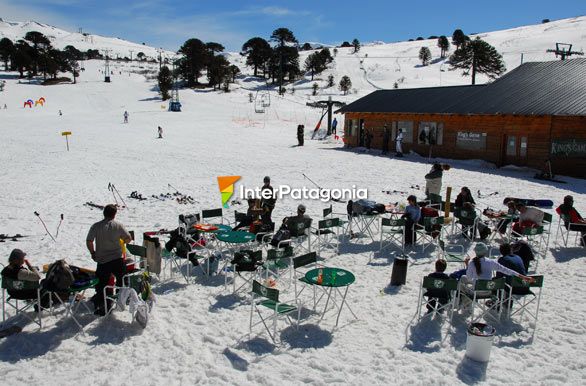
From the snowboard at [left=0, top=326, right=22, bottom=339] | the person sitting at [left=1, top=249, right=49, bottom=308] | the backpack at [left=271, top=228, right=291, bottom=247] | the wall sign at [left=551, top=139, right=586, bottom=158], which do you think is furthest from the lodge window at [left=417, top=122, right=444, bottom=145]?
the snowboard at [left=0, top=326, right=22, bottom=339]

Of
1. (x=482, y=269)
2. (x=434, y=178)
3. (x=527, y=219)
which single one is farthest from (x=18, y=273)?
(x=434, y=178)

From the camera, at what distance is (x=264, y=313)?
6555mm

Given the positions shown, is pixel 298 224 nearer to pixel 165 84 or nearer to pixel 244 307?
pixel 244 307

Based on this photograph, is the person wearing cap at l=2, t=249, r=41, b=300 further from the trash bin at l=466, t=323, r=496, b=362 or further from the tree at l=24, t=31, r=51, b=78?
the tree at l=24, t=31, r=51, b=78

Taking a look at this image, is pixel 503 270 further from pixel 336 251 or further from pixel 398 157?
pixel 398 157

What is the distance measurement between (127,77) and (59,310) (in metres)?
85.0

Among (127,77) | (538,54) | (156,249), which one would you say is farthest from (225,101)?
(538,54)

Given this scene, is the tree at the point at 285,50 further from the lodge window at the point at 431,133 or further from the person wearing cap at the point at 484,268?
the person wearing cap at the point at 484,268

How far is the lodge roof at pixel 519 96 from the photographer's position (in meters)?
19.0

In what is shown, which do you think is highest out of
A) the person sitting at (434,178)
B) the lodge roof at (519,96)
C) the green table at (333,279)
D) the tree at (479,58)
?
the tree at (479,58)

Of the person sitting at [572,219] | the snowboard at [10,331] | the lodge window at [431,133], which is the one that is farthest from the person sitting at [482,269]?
the lodge window at [431,133]

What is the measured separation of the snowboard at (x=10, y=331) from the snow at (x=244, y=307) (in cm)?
8

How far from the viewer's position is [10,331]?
573 centimetres

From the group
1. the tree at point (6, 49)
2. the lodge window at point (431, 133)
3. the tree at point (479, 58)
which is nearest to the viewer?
the lodge window at point (431, 133)
